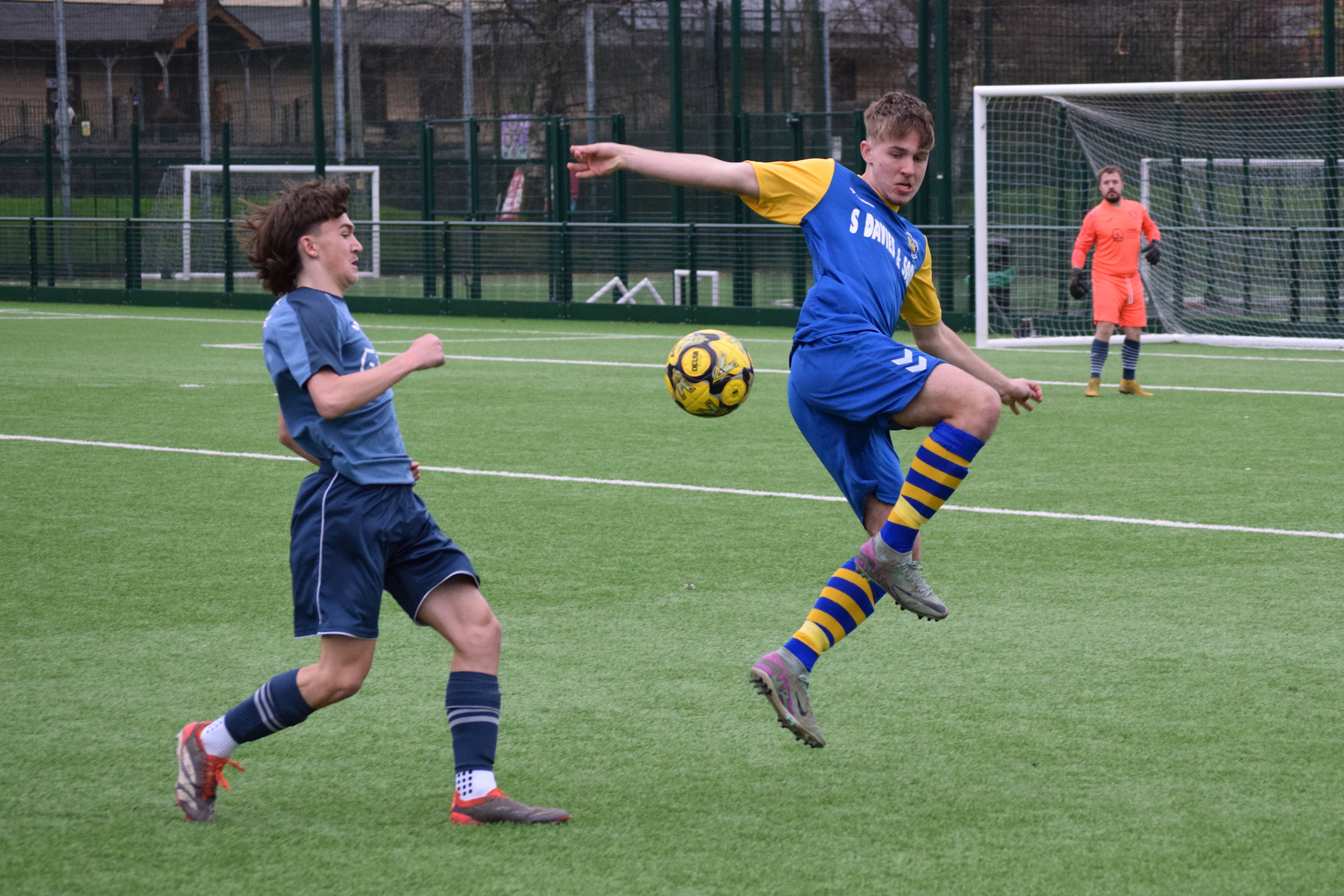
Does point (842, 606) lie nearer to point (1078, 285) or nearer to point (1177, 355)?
point (1078, 285)

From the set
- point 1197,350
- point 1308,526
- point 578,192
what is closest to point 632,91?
point 578,192

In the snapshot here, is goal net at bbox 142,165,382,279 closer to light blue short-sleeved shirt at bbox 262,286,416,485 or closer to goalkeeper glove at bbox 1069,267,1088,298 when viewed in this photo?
goalkeeper glove at bbox 1069,267,1088,298

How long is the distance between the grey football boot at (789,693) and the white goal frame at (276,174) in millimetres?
22266

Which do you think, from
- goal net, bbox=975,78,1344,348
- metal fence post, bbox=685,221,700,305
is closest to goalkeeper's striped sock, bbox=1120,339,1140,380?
goal net, bbox=975,78,1344,348

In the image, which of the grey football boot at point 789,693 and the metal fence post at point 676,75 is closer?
the grey football boot at point 789,693

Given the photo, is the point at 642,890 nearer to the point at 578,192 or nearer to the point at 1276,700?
the point at 1276,700

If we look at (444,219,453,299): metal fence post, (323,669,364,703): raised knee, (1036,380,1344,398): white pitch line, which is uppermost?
(444,219,453,299): metal fence post

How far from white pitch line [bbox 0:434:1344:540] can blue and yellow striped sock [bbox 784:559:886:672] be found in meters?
3.44

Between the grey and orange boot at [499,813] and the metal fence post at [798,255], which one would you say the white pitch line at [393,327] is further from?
the grey and orange boot at [499,813]

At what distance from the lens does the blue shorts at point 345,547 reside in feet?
12.6

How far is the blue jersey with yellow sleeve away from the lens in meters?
4.77

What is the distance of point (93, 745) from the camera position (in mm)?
4551

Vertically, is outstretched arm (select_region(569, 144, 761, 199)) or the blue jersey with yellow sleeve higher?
outstretched arm (select_region(569, 144, 761, 199))

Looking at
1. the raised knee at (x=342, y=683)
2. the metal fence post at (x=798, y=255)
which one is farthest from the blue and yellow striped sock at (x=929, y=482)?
the metal fence post at (x=798, y=255)
